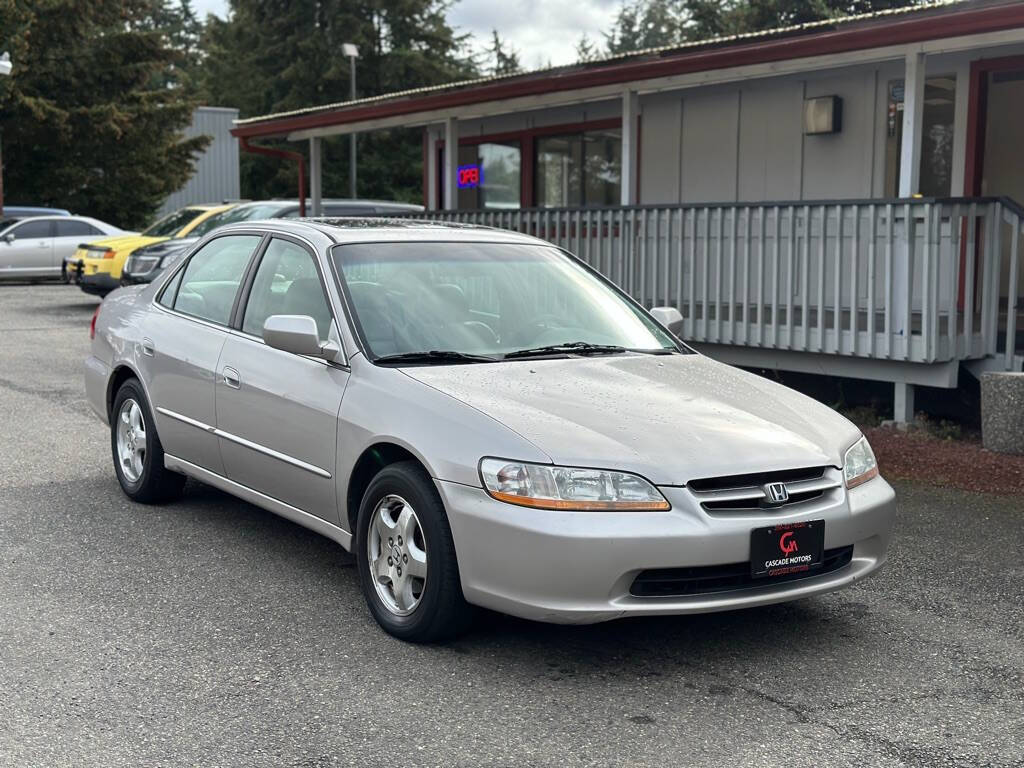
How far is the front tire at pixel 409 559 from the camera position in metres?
4.38

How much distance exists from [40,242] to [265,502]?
2124 centimetres

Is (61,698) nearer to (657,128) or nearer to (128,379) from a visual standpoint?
(128,379)

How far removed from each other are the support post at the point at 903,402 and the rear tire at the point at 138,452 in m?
5.44

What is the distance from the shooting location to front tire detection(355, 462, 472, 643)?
438 centimetres

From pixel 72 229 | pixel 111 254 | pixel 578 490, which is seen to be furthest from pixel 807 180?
pixel 72 229

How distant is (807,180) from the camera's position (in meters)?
12.8

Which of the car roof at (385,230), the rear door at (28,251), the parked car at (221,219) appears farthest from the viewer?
the rear door at (28,251)

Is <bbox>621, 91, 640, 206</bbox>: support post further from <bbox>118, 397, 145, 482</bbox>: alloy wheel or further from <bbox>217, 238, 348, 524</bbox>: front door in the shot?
<bbox>217, 238, 348, 524</bbox>: front door

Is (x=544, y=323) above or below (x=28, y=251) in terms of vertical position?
below

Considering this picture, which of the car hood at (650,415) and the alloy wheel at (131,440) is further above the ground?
the car hood at (650,415)

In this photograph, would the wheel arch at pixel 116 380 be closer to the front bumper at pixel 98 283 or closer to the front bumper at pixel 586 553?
the front bumper at pixel 586 553

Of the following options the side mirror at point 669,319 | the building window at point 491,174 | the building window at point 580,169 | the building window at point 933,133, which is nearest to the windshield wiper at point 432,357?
the side mirror at point 669,319

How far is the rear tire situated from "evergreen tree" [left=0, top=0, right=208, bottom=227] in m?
29.3

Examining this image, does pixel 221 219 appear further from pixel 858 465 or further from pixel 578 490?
pixel 578 490
